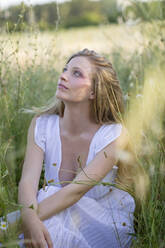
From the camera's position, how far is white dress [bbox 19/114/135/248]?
6.01 ft

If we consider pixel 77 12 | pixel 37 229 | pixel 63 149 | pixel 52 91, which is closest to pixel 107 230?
pixel 37 229

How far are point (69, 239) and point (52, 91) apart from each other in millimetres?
1801

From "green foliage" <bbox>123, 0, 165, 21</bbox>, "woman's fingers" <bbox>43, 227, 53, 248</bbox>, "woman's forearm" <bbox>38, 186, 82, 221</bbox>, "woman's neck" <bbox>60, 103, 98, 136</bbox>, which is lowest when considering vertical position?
"woman's fingers" <bbox>43, 227, 53, 248</bbox>

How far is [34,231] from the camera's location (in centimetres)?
171

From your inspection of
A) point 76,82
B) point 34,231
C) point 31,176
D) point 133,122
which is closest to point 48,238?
point 34,231

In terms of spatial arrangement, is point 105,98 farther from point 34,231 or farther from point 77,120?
point 34,231

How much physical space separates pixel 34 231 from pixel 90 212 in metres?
0.38

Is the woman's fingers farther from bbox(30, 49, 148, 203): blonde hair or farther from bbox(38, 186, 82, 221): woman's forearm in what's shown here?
bbox(30, 49, 148, 203): blonde hair

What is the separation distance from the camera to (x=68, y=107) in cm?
216

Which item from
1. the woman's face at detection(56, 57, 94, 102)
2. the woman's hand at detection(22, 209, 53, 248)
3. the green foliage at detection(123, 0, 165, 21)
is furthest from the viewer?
the green foliage at detection(123, 0, 165, 21)

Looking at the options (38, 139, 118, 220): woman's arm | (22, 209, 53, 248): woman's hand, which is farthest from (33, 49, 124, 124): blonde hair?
(22, 209, 53, 248): woman's hand

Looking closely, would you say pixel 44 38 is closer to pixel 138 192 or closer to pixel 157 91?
pixel 157 91

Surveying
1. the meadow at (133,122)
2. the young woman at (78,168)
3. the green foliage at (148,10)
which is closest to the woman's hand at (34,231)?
the young woman at (78,168)

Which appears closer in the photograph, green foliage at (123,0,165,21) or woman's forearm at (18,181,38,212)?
woman's forearm at (18,181,38,212)
